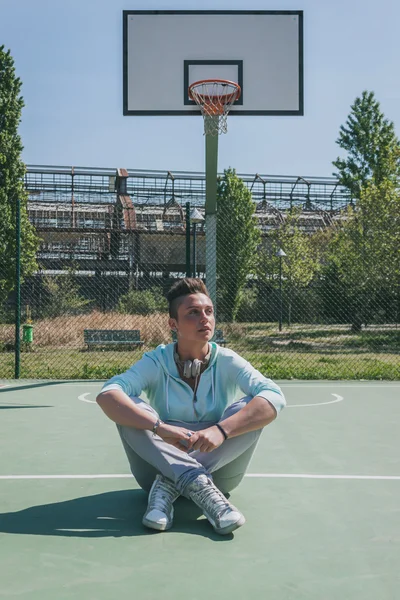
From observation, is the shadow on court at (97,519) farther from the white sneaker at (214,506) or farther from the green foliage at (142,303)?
the green foliage at (142,303)

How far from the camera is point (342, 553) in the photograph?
2803 millimetres

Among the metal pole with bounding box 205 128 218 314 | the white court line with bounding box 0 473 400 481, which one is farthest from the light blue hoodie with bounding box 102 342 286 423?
the metal pole with bounding box 205 128 218 314

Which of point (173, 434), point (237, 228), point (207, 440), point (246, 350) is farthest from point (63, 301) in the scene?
point (207, 440)

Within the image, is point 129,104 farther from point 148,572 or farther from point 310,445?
point 148,572

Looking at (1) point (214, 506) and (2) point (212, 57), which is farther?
(2) point (212, 57)

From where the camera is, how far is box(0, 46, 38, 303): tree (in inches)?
655

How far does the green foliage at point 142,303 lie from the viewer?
58.9 feet

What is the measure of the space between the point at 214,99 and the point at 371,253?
10.8 metres

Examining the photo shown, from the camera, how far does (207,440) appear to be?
9.84ft

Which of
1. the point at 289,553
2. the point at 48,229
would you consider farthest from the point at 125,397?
the point at 48,229

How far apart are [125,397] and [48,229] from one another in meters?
25.2

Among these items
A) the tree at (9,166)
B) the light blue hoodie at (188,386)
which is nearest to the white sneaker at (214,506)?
the light blue hoodie at (188,386)

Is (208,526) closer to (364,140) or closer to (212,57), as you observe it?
(212,57)

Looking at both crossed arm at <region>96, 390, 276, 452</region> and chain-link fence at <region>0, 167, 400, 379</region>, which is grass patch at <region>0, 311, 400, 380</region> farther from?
crossed arm at <region>96, 390, 276, 452</region>
